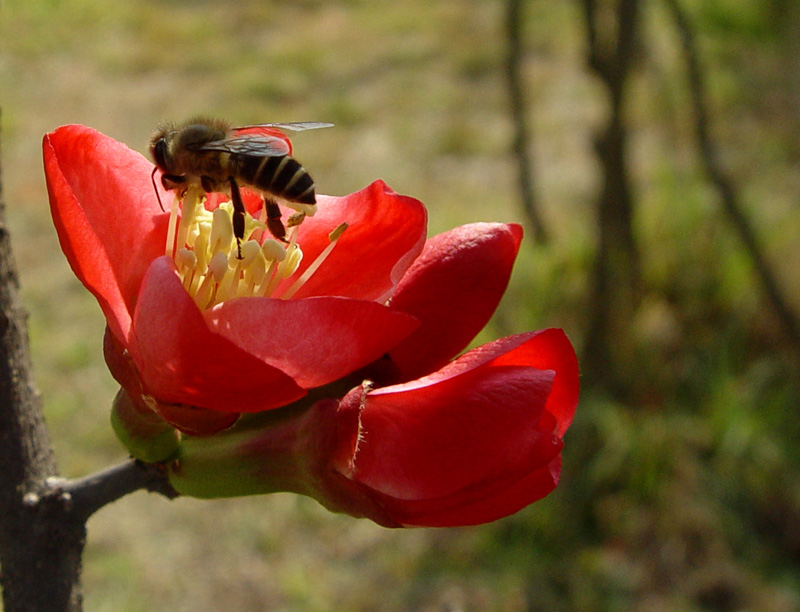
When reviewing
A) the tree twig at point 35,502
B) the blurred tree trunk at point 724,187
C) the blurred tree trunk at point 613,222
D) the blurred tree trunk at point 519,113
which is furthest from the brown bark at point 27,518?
the blurred tree trunk at point 519,113

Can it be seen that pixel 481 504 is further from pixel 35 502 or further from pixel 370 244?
pixel 35 502

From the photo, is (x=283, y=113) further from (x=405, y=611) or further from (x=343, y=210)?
(x=343, y=210)

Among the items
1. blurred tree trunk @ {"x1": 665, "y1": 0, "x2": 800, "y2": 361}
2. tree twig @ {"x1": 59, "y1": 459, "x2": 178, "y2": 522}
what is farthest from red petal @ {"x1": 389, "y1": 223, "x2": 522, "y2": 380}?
blurred tree trunk @ {"x1": 665, "y1": 0, "x2": 800, "y2": 361}

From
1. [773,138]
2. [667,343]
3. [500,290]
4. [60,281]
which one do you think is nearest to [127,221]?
[500,290]

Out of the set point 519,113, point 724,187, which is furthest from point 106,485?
point 519,113

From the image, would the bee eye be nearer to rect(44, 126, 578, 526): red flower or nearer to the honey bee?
the honey bee

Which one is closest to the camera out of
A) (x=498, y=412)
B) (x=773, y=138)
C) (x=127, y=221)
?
(x=498, y=412)

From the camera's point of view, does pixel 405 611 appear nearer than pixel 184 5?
Yes
